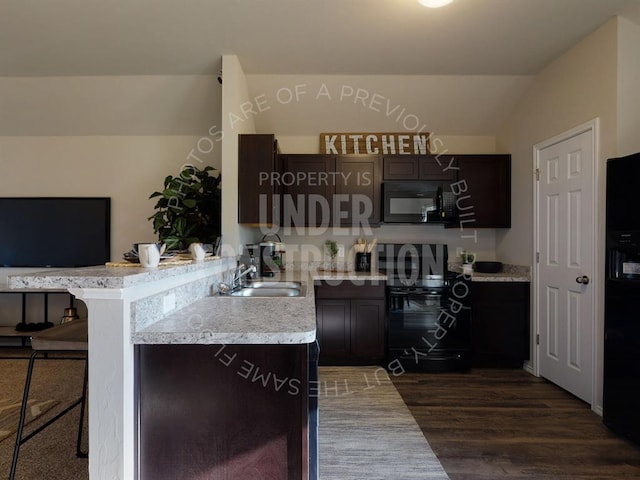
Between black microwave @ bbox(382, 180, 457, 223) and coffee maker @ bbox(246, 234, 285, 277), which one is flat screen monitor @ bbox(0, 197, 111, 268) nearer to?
coffee maker @ bbox(246, 234, 285, 277)

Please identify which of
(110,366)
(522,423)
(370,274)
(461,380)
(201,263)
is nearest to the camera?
(110,366)

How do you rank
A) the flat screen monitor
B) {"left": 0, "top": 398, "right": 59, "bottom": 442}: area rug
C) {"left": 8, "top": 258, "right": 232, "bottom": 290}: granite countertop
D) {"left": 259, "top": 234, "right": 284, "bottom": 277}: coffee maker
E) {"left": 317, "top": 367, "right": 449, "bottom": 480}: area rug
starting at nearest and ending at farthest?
{"left": 8, "top": 258, "right": 232, "bottom": 290}: granite countertop, {"left": 317, "top": 367, "right": 449, "bottom": 480}: area rug, {"left": 0, "top": 398, "right": 59, "bottom": 442}: area rug, {"left": 259, "top": 234, "right": 284, "bottom": 277}: coffee maker, the flat screen monitor

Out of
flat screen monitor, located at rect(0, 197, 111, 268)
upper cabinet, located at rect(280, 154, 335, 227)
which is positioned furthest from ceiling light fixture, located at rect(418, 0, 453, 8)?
flat screen monitor, located at rect(0, 197, 111, 268)

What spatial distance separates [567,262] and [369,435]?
2021mm

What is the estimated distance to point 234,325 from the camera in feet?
3.83

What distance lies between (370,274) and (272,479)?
230 centimetres

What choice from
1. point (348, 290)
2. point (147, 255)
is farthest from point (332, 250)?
point (147, 255)

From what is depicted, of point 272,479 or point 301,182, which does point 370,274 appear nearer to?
point 301,182

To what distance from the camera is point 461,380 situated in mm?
2865

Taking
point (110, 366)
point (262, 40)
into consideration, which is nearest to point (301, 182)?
point (262, 40)

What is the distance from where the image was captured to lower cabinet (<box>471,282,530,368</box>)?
121 inches

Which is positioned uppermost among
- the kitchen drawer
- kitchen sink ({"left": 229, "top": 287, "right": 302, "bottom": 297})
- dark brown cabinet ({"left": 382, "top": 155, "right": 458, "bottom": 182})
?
dark brown cabinet ({"left": 382, "top": 155, "right": 458, "bottom": 182})

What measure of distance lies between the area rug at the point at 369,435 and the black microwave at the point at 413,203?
1.58m

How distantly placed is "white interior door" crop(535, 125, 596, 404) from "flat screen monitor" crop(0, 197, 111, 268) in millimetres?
4372
